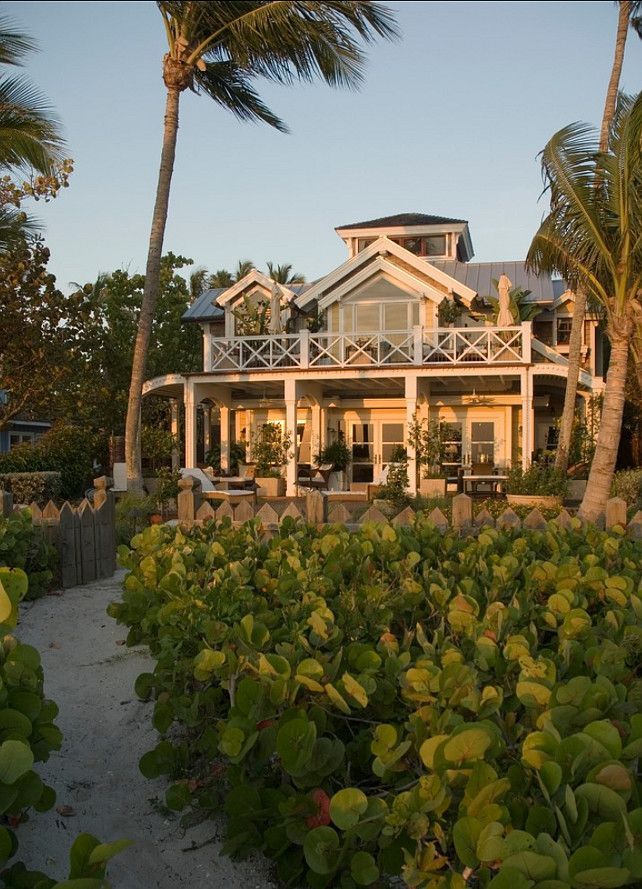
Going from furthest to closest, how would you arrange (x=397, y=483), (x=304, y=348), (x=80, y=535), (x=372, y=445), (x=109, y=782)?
(x=372, y=445), (x=304, y=348), (x=397, y=483), (x=80, y=535), (x=109, y=782)

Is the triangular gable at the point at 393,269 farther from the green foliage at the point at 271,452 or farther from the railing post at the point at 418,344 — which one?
the green foliage at the point at 271,452

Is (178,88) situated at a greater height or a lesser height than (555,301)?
greater

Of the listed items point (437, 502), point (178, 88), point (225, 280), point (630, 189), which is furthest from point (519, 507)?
point (225, 280)

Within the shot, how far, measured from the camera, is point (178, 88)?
15781 mm

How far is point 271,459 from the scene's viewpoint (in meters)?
20.6

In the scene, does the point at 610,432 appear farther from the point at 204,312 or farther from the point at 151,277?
the point at 204,312

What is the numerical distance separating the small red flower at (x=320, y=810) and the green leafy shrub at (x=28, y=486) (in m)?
14.0

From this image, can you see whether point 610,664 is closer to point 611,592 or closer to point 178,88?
point 611,592

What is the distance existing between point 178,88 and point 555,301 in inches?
462

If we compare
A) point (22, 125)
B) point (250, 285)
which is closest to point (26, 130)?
point (22, 125)

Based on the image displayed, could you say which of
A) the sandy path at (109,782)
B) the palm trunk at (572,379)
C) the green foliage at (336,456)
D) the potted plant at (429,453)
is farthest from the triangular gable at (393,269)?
the sandy path at (109,782)

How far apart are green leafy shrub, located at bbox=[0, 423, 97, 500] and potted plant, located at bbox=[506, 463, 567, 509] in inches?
404

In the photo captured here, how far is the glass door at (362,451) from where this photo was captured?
23.2m

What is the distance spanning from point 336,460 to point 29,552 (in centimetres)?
1589
